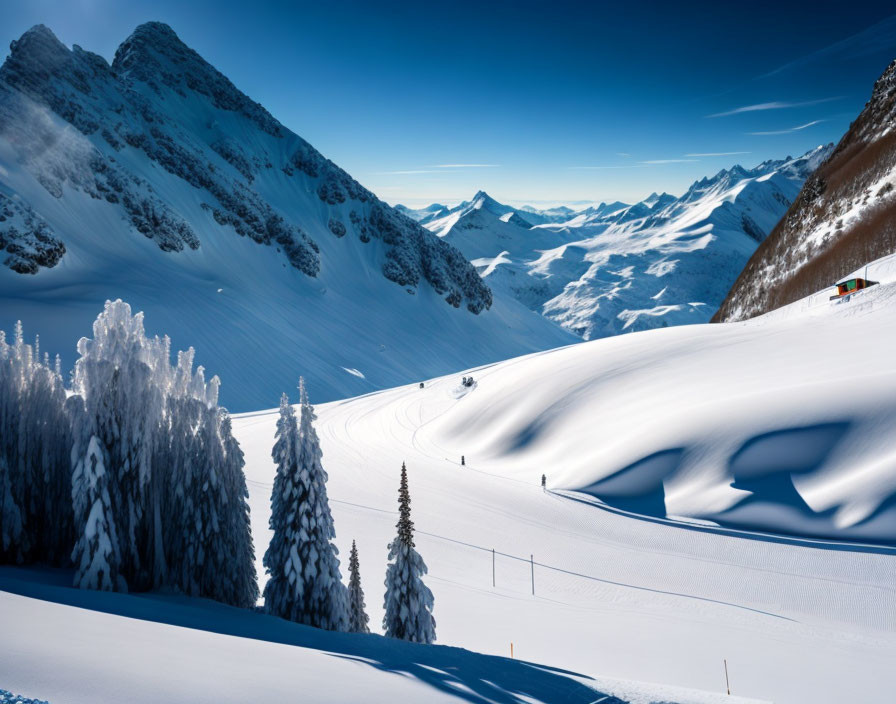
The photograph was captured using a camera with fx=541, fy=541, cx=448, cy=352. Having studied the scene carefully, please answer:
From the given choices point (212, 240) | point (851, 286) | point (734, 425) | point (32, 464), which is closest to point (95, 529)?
point (32, 464)

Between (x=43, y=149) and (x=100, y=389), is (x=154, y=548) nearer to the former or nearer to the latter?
(x=100, y=389)

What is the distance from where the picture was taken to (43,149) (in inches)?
3147

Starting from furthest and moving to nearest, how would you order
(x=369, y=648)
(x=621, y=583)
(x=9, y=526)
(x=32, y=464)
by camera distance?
(x=621, y=583), (x=32, y=464), (x=9, y=526), (x=369, y=648)

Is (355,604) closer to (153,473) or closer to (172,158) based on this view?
(153,473)

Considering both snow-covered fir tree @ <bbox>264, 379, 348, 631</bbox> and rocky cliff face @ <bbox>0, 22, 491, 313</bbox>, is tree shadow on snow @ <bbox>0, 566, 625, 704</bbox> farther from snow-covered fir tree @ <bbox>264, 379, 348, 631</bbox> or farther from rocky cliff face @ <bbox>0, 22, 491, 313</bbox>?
rocky cliff face @ <bbox>0, 22, 491, 313</bbox>

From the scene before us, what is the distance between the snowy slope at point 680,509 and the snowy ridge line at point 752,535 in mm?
83

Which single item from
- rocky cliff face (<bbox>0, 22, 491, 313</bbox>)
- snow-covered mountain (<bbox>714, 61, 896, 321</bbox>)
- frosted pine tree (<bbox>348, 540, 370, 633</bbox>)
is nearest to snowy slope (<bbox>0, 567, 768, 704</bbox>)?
frosted pine tree (<bbox>348, 540, 370, 633</bbox>)

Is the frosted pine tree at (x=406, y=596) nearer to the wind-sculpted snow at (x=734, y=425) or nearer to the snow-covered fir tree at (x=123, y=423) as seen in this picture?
the snow-covered fir tree at (x=123, y=423)

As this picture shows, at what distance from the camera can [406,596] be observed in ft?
44.0

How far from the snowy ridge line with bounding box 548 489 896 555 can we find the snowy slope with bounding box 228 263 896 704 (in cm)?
8

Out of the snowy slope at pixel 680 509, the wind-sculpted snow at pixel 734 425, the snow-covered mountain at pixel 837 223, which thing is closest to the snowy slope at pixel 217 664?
the snowy slope at pixel 680 509

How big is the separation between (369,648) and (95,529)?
6.25 meters

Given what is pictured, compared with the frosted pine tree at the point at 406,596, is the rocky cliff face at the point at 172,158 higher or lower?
higher

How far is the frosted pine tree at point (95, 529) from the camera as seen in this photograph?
1110cm
